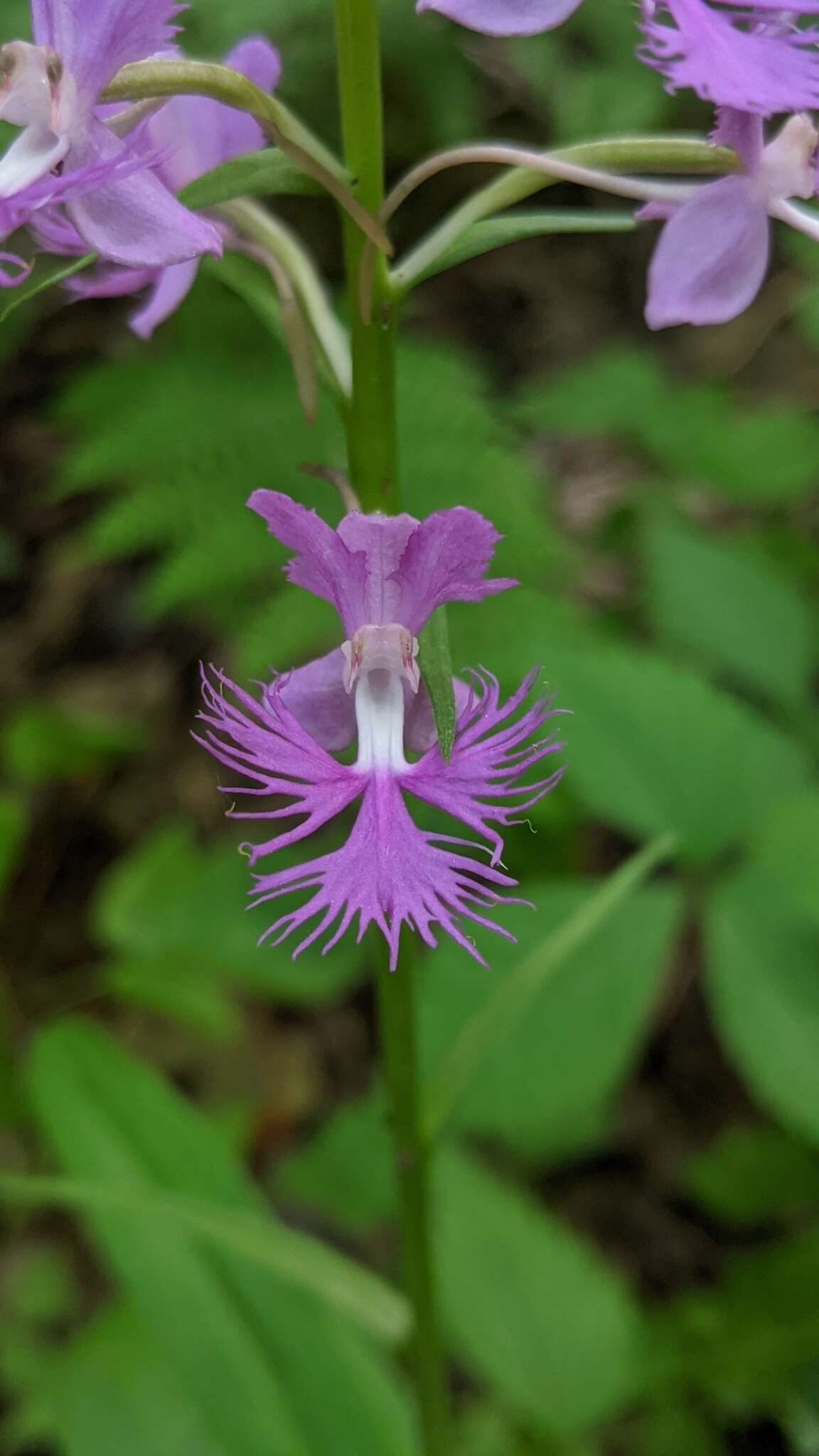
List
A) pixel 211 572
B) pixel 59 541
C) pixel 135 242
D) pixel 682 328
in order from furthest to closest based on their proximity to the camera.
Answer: pixel 682 328
pixel 59 541
pixel 211 572
pixel 135 242

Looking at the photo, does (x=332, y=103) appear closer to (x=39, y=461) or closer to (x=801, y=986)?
(x=39, y=461)

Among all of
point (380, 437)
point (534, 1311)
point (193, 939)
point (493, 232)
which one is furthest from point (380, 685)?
point (193, 939)

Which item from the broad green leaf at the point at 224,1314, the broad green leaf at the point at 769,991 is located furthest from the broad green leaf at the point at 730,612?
the broad green leaf at the point at 224,1314

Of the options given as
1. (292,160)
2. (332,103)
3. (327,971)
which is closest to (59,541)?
(332,103)

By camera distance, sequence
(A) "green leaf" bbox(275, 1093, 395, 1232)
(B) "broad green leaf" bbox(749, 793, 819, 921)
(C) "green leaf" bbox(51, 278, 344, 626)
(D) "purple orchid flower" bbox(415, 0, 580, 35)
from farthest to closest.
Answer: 1. (C) "green leaf" bbox(51, 278, 344, 626)
2. (A) "green leaf" bbox(275, 1093, 395, 1232)
3. (B) "broad green leaf" bbox(749, 793, 819, 921)
4. (D) "purple orchid flower" bbox(415, 0, 580, 35)

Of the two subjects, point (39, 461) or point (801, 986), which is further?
point (39, 461)

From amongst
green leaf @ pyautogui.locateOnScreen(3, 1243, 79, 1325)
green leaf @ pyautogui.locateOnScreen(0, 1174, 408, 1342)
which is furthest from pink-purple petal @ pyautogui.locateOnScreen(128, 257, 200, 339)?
green leaf @ pyautogui.locateOnScreen(3, 1243, 79, 1325)

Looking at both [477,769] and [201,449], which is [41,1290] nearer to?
[201,449]

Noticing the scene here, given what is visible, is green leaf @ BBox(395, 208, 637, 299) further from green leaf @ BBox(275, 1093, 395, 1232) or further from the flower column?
green leaf @ BBox(275, 1093, 395, 1232)
